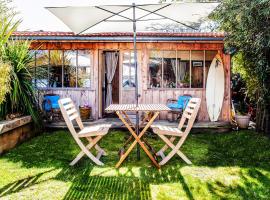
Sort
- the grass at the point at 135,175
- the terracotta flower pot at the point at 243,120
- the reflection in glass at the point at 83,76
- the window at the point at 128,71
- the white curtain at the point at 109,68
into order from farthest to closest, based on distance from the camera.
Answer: the white curtain at the point at 109,68, the window at the point at 128,71, the reflection in glass at the point at 83,76, the terracotta flower pot at the point at 243,120, the grass at the point at 135,175

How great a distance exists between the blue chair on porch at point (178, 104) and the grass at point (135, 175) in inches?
83.3

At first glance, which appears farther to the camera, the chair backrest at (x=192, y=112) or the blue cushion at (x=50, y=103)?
the blue cushion at (x=50, y=103)

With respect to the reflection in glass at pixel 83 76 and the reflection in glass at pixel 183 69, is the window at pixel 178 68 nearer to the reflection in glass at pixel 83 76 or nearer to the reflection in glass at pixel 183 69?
the reflection in glass at pixel 183 69

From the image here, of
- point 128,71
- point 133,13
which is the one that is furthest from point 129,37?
point 133,13

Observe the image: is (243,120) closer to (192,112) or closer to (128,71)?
(128,71)

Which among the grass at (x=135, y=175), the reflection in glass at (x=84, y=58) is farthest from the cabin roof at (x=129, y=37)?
the grass at (x=135, y=175)

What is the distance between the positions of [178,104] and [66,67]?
372 cm

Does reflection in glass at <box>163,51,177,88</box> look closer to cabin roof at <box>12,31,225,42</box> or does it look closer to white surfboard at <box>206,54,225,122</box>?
cabin roof at <box>12,31,225,42</box>

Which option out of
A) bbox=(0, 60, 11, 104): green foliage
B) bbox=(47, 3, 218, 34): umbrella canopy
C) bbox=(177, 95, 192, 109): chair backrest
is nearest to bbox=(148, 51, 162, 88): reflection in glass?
bbox=(177, 95, 192, 109): chair backrest

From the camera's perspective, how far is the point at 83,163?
16.0 feet

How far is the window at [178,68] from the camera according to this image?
353 inches

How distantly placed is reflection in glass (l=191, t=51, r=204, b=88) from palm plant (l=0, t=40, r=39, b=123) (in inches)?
191

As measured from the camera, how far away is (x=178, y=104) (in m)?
8.41

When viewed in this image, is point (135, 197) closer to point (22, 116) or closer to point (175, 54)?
point (22, 116)
